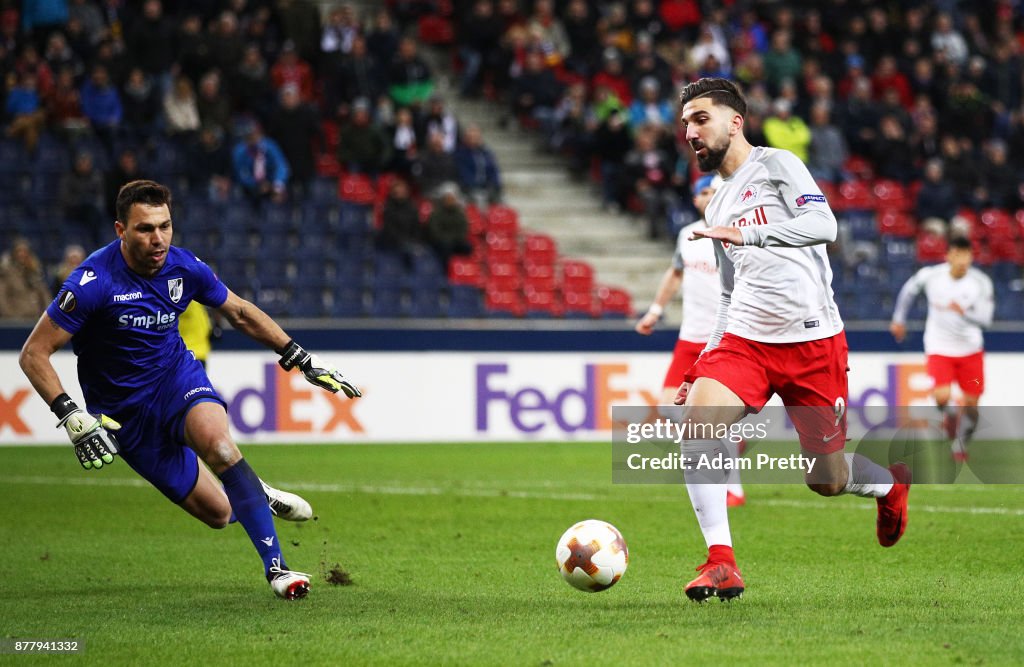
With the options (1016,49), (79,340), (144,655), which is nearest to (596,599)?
(144,655)

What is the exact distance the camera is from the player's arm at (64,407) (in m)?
6.99

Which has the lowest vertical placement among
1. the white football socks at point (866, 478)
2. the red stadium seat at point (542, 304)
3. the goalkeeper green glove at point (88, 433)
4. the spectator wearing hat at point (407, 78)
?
the red stadium seat at point (542, 304)

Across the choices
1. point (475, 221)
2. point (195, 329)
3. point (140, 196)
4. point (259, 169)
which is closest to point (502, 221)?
point (475, 221)

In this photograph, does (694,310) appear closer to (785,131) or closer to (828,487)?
(828,487)

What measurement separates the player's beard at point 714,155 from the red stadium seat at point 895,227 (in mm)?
16428

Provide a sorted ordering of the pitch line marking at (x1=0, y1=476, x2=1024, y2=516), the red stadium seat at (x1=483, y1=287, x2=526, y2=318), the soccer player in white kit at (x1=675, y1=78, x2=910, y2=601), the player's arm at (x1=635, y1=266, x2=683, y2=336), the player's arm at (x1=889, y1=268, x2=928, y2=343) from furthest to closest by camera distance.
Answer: the red stadium seat at (x1=483, y1=287, x2=526, y2=318) < the player's arm at (x1=889, y1=268, x2=928, y2=343) < the pitch line marking at (x1=0, y1=476, x2=1024, y2=516) < the player's arm at (x1=635, y1=266, x2=683, y2=336) < the soccer player in white kit at (x1=675, y1=78, x2=910, y2=601)

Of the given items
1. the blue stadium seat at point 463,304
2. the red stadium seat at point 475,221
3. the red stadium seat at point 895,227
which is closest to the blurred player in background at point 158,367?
the blue stadium seat at point 463,304

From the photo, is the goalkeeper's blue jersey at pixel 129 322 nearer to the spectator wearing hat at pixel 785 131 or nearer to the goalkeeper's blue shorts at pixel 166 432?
the goalkeeper's blue shorts at pixel 166 432

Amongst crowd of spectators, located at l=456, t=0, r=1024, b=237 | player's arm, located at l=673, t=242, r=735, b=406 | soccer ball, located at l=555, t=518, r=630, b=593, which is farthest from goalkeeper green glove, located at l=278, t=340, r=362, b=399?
crowd of spectators, located at l=456, t=0, r=1024, b=237

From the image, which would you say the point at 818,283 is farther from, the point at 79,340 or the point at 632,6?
the point at 632,6

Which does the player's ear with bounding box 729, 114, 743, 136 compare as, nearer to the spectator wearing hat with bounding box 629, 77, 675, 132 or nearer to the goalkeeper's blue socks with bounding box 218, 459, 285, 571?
the goalkeeper's blue socks with bounding box 218, 459, 285, 571

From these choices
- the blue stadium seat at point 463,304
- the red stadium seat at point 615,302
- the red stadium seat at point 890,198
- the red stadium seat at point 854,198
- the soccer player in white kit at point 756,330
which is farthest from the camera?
the red stadium seat at point 890,198

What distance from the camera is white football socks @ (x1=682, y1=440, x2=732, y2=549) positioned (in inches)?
283

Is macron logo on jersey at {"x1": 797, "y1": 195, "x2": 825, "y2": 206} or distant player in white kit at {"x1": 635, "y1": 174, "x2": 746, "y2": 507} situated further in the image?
distant player in white kit at {"x1": 635, "y1": 174, "x2": 746, "y2": 507}
